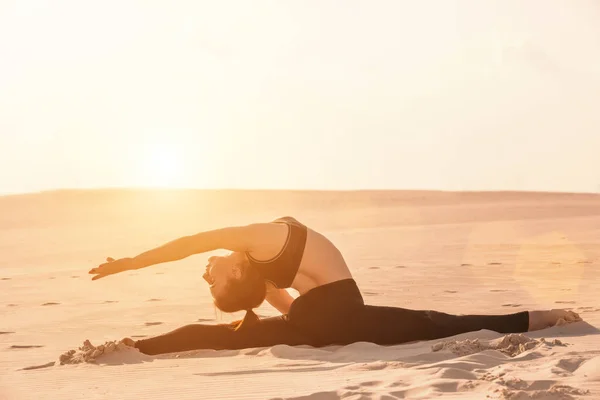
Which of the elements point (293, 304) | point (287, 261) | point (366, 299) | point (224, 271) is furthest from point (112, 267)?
point (366, 299)

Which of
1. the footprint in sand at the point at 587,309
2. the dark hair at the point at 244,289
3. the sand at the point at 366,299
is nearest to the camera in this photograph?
the sand at the point at 366,299

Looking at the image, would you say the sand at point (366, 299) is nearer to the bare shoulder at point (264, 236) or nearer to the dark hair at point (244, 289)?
the dark hair at point (244, 289)

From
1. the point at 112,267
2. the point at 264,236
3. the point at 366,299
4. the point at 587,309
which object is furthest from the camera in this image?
the point at 366,299

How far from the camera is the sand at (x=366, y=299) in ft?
16.5

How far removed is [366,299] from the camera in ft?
33.2

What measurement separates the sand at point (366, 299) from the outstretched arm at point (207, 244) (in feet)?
2.15

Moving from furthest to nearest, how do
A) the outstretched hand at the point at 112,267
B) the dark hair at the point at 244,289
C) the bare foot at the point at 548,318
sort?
the bare foot at the point at 548,318 < the dark hair at the point at 244,289 < the outstretched hand at the point at 112,267

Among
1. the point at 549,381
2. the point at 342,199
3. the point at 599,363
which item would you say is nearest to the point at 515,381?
the point at 549,381

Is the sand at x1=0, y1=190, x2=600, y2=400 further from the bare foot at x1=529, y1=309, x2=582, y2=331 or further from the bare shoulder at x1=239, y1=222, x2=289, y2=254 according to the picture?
the bare shoulder at x1=239, y1=222, x2=289, y2=254

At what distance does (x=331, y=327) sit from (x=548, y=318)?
5.15ft

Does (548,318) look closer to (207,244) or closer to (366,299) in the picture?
(207,244)

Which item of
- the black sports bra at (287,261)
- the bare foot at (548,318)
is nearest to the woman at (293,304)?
the black sports bra at (287,261)

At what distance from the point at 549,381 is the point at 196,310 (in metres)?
5.47

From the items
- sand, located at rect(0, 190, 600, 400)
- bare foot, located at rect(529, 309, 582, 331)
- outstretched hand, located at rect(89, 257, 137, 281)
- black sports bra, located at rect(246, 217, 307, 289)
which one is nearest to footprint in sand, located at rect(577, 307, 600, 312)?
sand, located at rect(0, 190, 600, 400)
